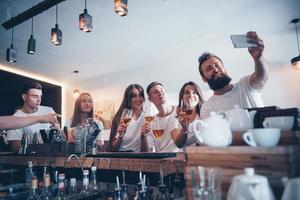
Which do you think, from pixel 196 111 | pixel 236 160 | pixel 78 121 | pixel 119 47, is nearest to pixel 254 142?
pixel 236 160

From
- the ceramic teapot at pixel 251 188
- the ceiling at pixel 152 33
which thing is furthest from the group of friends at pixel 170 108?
the ceiling at pixel 152 33

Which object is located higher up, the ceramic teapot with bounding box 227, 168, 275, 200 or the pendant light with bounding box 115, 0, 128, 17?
the pendant light with bounding box 115, 0, 128, 17

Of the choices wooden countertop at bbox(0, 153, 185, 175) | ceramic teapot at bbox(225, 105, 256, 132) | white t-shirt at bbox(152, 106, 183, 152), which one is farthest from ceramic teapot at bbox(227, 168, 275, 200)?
white t-shirt at bbox(152, 106, 183, 152)

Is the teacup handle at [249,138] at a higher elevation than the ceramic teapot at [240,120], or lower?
lower

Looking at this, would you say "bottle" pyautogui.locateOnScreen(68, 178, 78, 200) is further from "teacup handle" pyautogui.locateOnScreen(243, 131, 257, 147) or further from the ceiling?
the ceiling

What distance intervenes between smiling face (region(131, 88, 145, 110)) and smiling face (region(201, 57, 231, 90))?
Result: 0.83 meters

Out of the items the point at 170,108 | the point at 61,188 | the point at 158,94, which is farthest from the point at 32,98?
the point at 61,188

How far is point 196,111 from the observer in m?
2.52

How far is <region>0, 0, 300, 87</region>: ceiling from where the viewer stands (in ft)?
10.2

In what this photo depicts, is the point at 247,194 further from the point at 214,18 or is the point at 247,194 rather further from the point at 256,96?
the point at 214,18

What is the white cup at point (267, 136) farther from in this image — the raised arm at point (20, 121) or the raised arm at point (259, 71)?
the raised arm at point (20, 121)

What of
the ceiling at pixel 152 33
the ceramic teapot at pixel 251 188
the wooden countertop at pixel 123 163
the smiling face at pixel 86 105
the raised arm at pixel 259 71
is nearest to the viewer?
the ceramic teapot at pixel 251 188

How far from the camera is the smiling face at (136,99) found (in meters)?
2.71

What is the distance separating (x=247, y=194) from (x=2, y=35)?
156 inches
